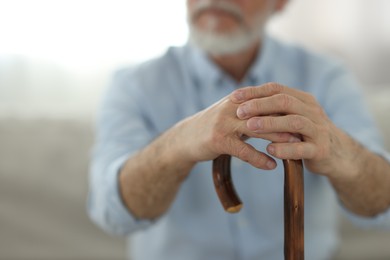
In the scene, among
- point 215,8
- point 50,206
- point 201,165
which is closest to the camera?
point 201,165

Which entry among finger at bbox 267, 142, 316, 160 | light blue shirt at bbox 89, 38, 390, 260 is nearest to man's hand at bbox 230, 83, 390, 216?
finger at bbox 267, 142, 316, 160

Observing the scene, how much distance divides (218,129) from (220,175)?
2.4 inches

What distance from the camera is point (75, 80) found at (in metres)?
1.53

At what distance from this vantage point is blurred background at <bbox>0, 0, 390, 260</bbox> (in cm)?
121

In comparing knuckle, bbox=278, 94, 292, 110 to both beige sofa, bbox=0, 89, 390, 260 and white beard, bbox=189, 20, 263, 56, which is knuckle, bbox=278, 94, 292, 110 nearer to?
white beard, bbox=189, 20, 263, 56

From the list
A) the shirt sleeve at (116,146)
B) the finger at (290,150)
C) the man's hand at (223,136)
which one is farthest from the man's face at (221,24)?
the finger at (290,150)

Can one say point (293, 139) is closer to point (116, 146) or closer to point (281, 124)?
point (281, 124)

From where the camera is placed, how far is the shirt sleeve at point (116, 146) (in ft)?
2.77

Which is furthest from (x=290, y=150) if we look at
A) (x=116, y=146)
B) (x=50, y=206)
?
(x=50, y=206)

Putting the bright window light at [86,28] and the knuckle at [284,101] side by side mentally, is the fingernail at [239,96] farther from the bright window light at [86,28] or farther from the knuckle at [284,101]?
the bright window light at [86,28]

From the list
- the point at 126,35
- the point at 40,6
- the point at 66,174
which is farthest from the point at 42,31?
the point at 66,174

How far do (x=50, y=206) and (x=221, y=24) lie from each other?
1.73ft

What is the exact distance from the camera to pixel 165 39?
1479mm

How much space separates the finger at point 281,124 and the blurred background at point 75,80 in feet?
2.24
